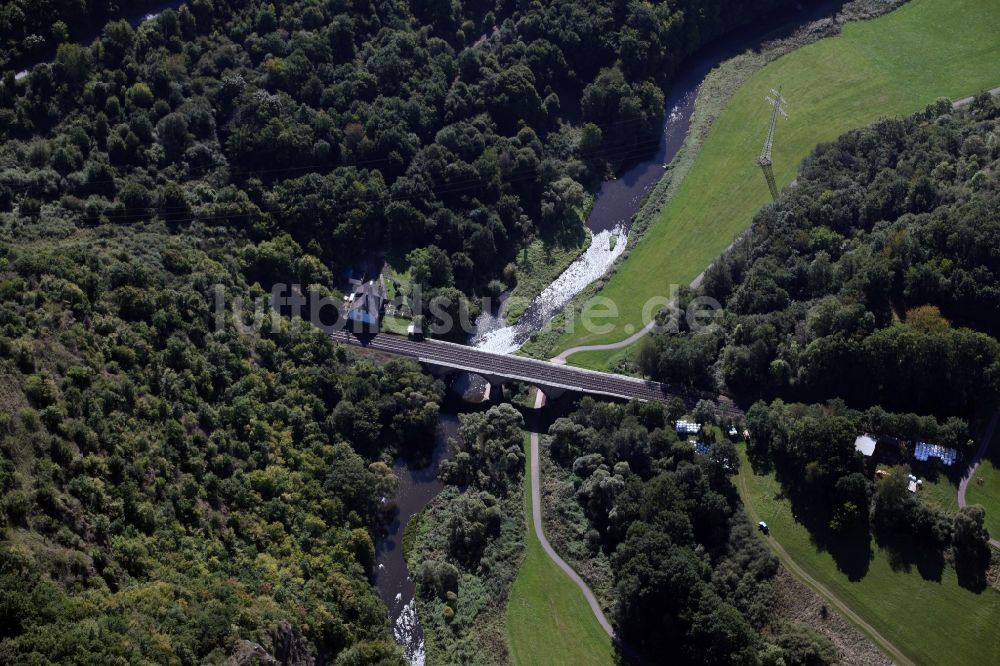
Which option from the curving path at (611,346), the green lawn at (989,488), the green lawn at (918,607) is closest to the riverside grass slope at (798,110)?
the curving path at (611,346)

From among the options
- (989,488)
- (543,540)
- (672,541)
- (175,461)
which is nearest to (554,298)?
(543,540)

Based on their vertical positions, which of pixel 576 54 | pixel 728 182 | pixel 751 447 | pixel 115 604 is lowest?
pixel 751 447

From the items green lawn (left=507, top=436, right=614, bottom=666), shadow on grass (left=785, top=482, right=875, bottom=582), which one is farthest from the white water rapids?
shadow on grass (left=785, top=482, right=875, bottom=582)

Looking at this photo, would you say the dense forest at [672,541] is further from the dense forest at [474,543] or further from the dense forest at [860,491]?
the dense forest at [474,543]

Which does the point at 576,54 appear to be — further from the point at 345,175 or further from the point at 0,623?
the point at 0,623

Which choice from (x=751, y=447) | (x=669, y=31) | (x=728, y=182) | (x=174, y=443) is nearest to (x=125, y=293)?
(x=174, y=443)
